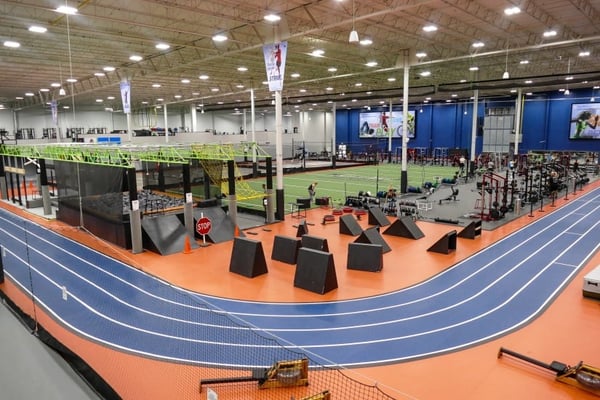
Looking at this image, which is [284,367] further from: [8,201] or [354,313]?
[8,201]

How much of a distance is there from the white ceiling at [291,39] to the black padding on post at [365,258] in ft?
25.2

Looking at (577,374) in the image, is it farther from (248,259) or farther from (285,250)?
(285,250)

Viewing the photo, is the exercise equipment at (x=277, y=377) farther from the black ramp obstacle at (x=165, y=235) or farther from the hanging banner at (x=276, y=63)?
the hanging banner at (x=276, y=63)

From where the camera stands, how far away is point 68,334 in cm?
791

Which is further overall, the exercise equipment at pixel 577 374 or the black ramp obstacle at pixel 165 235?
the black ramp obstacle at pixel 165 235

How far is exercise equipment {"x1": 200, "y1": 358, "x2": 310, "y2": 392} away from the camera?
5918mm

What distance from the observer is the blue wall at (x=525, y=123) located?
1483 inches

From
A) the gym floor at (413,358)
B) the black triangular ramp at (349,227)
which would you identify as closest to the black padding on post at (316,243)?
the gym floor at (413,358)

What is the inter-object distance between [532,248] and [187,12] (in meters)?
14.8

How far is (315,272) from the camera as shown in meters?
9.84

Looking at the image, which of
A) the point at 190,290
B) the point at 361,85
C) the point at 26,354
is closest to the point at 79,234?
the point at 190,290

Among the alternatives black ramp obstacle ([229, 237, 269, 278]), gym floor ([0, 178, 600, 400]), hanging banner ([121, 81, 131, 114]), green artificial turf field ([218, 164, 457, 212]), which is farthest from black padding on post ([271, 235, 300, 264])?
hanging banner ([121, 81, 131, 114])

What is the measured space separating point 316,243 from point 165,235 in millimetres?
5576

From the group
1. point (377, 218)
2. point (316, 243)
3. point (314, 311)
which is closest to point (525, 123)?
point (377, 218)
